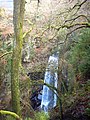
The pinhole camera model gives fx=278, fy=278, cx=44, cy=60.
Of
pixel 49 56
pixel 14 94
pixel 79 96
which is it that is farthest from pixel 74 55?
pixel 14 94

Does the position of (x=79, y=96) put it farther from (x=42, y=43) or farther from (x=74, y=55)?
(x=42, y=43)

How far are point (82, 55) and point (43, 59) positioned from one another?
299 centimetres

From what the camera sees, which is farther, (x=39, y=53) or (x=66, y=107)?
(x=39, y=53)

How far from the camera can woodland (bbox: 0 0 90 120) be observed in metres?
8.01

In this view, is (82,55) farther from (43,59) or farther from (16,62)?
(16,62)

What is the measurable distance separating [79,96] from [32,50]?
12.7 feet

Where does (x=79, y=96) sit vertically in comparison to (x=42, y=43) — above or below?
below

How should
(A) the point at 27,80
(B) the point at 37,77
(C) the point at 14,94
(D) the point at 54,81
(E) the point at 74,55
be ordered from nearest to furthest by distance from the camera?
(C) the point at 14,94
(A) the point at 27,80
(E) the point at 74,55
(D) the point at 54,81
(B) the point at 37,77

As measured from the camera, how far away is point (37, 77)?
46.5 ft

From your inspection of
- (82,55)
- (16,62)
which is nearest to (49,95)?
(82,55)

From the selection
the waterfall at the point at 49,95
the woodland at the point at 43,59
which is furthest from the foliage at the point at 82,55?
the waterfall at the point at 49,95

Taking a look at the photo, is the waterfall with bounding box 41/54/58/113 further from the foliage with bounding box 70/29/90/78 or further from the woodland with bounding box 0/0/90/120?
the foliage with bounding box 70/29/90/78

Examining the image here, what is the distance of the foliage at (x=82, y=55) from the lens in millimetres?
10867

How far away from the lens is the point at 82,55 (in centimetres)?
1115
